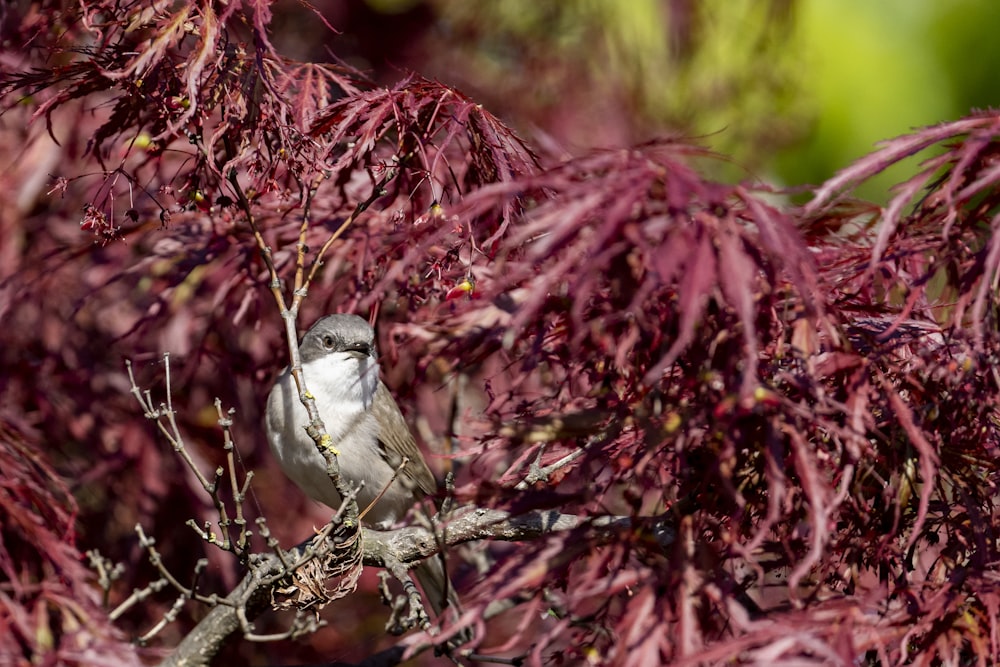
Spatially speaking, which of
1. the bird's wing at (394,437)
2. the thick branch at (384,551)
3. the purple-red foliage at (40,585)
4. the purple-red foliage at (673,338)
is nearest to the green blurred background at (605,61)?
the bird's wing at (394,437)

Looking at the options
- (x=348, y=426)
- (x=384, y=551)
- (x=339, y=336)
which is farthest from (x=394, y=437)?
(x=384, y=551)

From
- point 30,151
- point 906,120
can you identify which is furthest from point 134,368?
point 906,120

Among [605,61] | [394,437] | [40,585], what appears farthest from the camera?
[605,61]

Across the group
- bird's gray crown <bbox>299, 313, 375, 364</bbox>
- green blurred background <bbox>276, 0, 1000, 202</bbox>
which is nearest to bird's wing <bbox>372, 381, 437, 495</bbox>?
bird's gray crown <bbox>299, 313, 375, 364</bbox>

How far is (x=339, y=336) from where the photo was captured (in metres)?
3.24

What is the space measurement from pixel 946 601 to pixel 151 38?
1981mm

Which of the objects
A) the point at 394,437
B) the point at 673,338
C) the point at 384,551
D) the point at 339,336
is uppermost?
the point at 339,336

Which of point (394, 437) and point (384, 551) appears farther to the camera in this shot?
point (394, 437)

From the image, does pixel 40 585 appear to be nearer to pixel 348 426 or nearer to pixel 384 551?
pixel 384 551

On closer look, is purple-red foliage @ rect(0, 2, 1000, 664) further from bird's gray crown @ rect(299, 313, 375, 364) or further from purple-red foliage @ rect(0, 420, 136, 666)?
bird's gray crown @ rect(299, 313, 375, 364)

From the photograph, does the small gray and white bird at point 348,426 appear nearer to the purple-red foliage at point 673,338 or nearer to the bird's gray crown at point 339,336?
the bird's gray crown at point 339,336

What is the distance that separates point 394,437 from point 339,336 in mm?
575

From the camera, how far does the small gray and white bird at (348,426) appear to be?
326 centimetres

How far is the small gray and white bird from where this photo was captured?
326cm
